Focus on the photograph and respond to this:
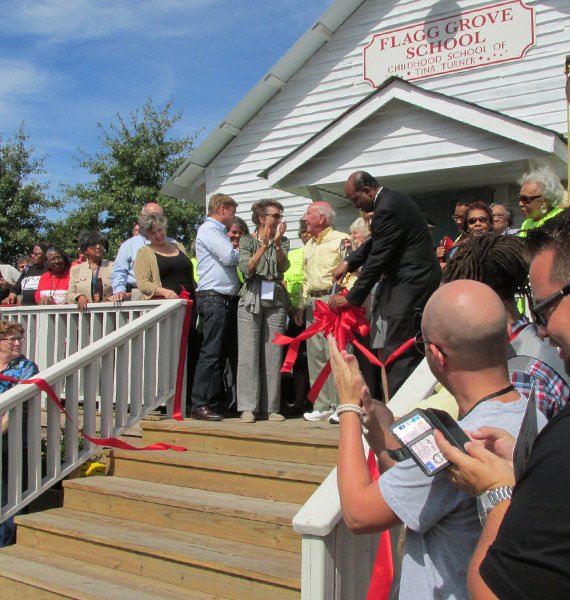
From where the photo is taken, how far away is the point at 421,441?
4.75ft

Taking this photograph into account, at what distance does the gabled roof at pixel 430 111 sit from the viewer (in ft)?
21.4

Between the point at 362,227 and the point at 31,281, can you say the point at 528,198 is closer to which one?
the point at 362,227

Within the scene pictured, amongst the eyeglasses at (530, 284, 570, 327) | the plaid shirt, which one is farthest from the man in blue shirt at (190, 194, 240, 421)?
the eyeglasses at (530, 284, 570, 327)

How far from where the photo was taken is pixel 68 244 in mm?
24953

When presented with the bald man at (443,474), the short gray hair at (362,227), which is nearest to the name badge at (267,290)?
the short gray hair at (362,227)

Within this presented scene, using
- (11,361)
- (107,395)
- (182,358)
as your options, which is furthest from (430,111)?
(11,361)

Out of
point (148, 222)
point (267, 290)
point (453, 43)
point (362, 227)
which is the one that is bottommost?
point (267, 290)

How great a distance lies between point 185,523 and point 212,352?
182 centimetres

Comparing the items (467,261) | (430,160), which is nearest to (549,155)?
(430,160)

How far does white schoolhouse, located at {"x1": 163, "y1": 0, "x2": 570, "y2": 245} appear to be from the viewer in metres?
7.21

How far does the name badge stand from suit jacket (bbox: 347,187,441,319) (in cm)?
126

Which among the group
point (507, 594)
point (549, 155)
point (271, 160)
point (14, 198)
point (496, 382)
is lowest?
point (507, 594)

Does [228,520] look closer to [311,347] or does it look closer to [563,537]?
[311,347]

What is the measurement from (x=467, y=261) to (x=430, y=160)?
498cm
